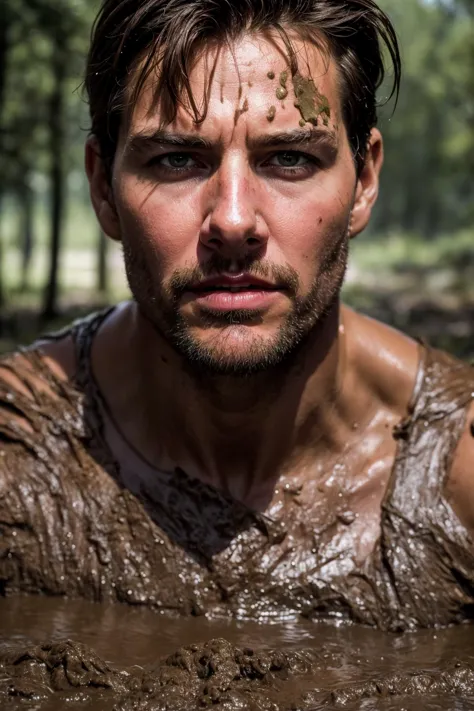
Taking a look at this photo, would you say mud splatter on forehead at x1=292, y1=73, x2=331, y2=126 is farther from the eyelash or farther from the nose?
the nose

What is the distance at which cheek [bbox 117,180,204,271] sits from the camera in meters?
3.35

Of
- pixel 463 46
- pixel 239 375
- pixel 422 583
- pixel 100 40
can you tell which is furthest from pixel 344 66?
pixel 463 46

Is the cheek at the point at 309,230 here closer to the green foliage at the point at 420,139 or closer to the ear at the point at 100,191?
the ear at the point at 100,191

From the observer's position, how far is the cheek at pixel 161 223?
132 inches

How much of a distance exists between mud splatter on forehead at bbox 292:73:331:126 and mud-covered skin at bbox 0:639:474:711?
1.71 m

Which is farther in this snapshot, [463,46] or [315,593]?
[463,46]

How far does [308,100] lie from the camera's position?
11.3 feet

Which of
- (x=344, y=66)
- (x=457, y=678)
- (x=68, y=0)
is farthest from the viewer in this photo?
(x=68, y=0)

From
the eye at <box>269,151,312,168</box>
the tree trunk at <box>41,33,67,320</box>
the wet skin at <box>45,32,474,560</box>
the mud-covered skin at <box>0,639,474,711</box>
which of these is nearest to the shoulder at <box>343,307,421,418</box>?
the wet skin at <box>45,32,474,560</box>

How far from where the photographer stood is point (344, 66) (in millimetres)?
3639

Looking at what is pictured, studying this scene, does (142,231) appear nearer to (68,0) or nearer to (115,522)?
(115,522)

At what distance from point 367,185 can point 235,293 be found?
93 centimetres

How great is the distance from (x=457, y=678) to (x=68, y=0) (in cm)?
1574

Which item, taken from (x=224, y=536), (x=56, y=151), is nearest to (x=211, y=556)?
(x=224, y=536)
